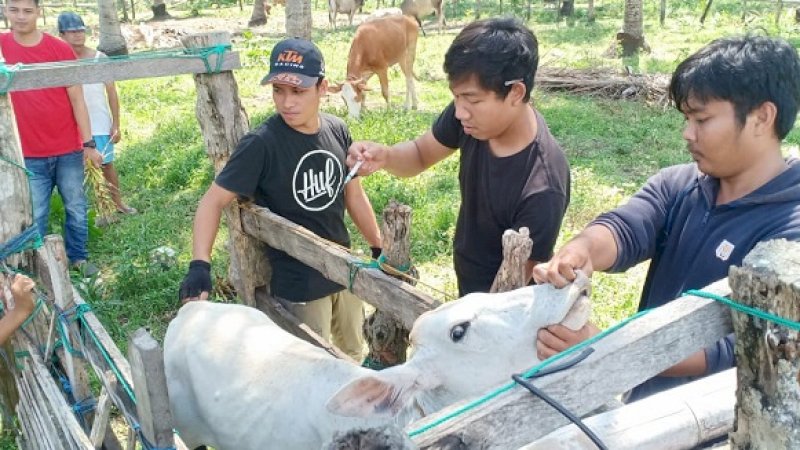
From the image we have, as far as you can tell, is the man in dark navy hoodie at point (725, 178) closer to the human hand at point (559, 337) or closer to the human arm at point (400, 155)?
the human hand at point (559, 337)

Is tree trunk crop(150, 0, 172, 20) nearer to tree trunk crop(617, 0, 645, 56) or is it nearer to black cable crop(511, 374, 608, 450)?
tree trunk crop(617, 0, 645, 56)

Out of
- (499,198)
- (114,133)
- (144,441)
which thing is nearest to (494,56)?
(499,198)

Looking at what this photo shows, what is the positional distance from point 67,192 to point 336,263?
144 inches

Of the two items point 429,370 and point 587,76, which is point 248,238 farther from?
point 587,76

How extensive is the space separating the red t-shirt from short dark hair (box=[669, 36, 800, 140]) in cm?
488

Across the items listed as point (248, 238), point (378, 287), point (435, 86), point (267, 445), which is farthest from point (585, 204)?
point (435, 86)

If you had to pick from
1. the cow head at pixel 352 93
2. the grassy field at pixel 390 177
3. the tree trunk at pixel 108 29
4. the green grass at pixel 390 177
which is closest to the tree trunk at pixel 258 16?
the green grass at pixel 390 177

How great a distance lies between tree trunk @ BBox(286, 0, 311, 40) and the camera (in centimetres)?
939

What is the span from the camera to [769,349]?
130 centimetres

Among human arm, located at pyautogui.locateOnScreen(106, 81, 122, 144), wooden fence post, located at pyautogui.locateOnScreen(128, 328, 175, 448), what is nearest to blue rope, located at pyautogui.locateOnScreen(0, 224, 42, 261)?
wooden fence post, located at pyautogui.locateOnScreen(128, 328, 175, 448)

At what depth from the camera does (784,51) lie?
206 centimetres

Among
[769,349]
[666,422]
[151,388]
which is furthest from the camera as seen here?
[151,388]

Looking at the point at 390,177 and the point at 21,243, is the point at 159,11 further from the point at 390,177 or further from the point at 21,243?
the point at 21,243

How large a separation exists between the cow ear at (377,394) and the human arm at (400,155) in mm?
1394
